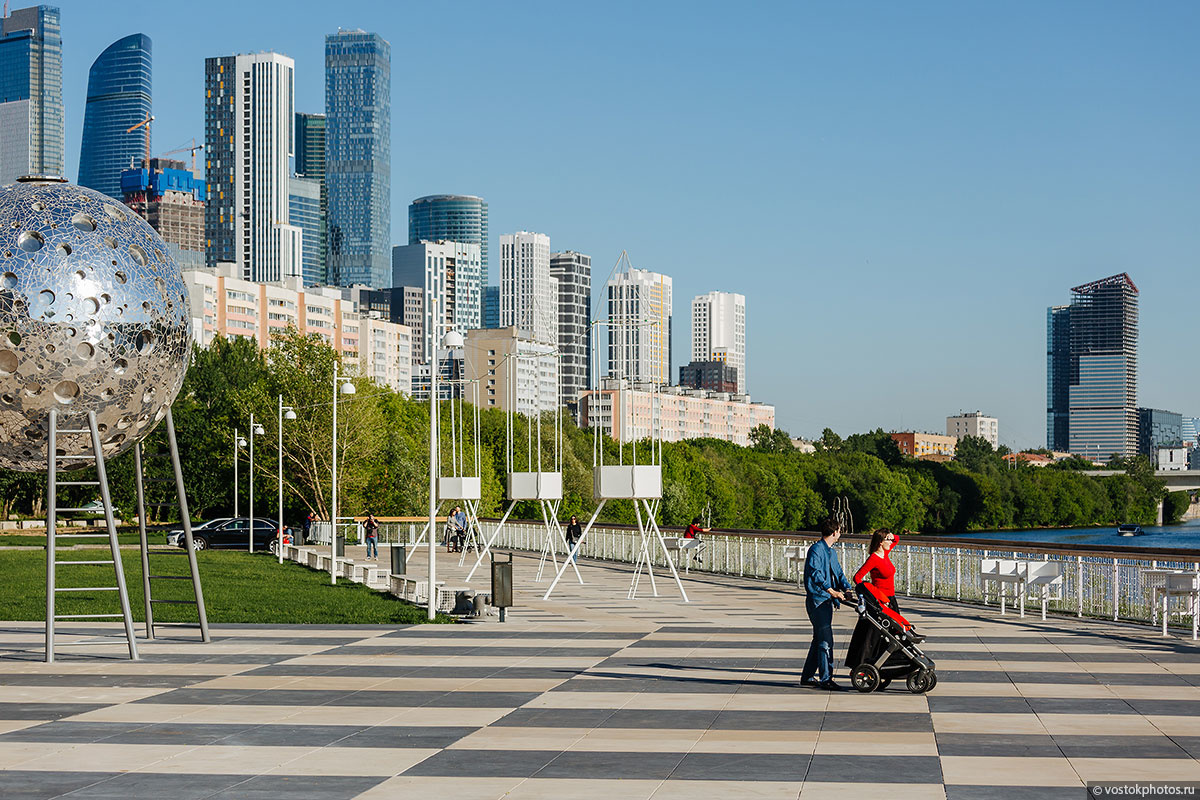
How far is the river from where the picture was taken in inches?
4572

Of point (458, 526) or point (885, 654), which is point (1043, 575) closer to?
point (885, 654)

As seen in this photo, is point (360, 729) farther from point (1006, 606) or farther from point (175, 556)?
point (175, 556)

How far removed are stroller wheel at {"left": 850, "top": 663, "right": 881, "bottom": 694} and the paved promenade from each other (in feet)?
0.86

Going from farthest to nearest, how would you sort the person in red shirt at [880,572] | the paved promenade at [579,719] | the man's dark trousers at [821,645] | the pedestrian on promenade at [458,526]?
the pedestrian on promenade at [458,526], the person in red shirt at [880,572], the man's dark trousers at [821,645], the paved promenade at [579,719]

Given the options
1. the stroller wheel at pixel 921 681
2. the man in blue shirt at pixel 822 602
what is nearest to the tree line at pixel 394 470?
the man in blue shirt at pixel 822 602

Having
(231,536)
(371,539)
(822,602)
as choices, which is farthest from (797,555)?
(231,536)

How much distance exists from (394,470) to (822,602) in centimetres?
7296

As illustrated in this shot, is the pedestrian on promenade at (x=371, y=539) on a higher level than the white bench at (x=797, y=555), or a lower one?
lower

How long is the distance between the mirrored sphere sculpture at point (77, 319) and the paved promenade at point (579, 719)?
3153 millimetres

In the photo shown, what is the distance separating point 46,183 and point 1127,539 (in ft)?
378

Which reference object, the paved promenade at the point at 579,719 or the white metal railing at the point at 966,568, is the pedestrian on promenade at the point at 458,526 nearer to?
the white metal railing at the point at 966,568

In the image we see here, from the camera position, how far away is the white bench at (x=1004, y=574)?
22.9m

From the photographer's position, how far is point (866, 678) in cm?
1457

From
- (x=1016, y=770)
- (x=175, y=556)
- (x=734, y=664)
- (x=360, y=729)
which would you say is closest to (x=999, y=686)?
(x=734, y=664)
